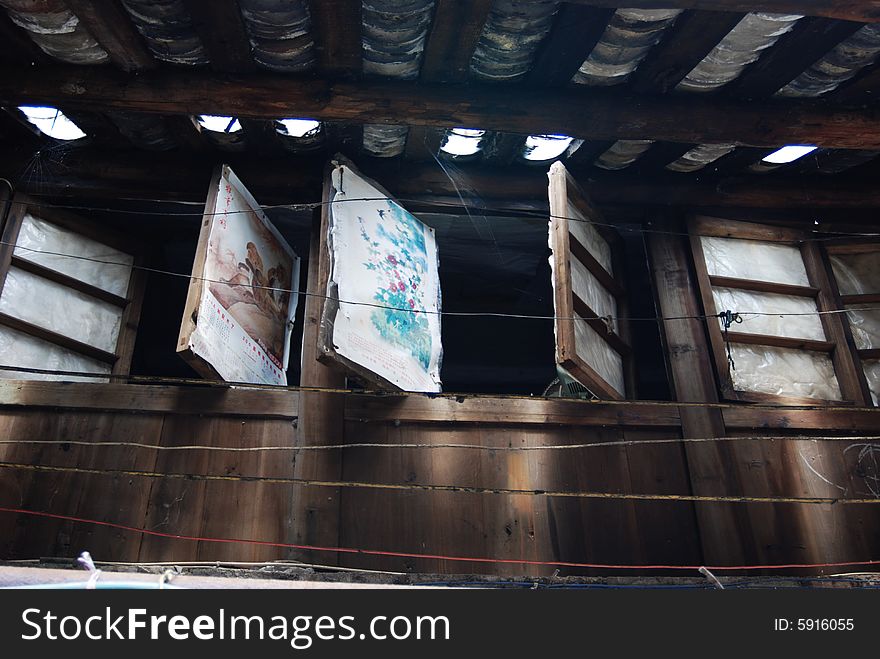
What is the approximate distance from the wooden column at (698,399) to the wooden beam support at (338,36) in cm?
347

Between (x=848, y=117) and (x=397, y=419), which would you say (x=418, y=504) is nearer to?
(x=397, y=419)

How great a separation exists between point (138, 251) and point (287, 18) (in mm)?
3304

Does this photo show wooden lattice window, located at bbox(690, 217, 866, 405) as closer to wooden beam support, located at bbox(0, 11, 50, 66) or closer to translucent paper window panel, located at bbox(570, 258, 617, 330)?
translucent paper window panel, located at bbox(570, 258, 617, 330)

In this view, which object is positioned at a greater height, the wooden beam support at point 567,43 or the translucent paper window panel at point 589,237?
the wooden beam support at point 567,43

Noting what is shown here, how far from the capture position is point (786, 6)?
4.62 metres

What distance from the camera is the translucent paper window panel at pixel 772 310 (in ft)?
22.7

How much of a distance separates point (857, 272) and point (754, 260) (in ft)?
3.69

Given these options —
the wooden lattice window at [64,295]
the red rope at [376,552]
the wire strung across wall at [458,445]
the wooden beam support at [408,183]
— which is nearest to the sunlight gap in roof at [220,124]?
the wooden beam support at [408,183]

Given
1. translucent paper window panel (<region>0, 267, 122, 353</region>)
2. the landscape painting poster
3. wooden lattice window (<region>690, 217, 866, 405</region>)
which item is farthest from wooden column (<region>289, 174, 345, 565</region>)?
wooden lattice window (<region>690, 217, 866, 405</region>)

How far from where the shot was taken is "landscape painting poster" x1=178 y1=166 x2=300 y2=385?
5.47m

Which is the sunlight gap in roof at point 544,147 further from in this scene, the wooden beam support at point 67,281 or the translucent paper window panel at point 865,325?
the wooden beam support at point 67,281

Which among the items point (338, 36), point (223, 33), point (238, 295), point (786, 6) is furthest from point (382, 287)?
point (786, 6)

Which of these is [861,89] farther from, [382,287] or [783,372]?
[382,287]

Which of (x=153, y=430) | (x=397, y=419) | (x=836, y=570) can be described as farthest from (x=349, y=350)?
(x=836, y=570)
